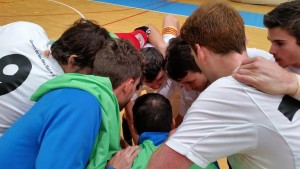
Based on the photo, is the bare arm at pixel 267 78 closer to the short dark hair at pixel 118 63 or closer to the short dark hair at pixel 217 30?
the short dark hair at pixel 217 30

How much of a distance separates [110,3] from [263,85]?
9.15 meters

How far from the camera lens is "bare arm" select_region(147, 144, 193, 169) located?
3.77ft

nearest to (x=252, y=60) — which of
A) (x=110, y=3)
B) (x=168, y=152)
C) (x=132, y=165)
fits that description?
(x=168, y=152)

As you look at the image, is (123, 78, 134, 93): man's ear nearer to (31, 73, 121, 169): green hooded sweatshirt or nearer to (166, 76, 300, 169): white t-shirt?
(31, 73, 121, 169): green hooded sweatshirt

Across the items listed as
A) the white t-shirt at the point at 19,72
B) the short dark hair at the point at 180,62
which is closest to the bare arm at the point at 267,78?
the short dark hair at the point at 180,62

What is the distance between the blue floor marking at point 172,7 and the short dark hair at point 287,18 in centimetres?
614

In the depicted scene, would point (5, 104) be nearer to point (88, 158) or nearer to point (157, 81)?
point (88, 158)

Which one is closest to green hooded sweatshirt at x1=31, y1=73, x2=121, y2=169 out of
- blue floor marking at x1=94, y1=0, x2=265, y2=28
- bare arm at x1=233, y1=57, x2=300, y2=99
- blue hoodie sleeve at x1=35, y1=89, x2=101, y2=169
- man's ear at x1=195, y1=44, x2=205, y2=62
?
blue hoodie sleeve at x1=35, y1=89, x2=101, y2=169

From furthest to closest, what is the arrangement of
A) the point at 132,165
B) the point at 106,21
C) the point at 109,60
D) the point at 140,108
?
the point at 106,21, the point at 140,108, the point at 109,60, the point at 132,165

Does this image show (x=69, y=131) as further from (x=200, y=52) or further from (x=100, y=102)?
(x=200, y=52)

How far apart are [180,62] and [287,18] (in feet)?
2.18

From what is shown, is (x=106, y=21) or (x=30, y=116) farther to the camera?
(x=106, y=21)

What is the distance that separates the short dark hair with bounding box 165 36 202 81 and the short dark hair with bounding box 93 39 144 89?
376mm

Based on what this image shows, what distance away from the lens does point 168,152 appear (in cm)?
117
